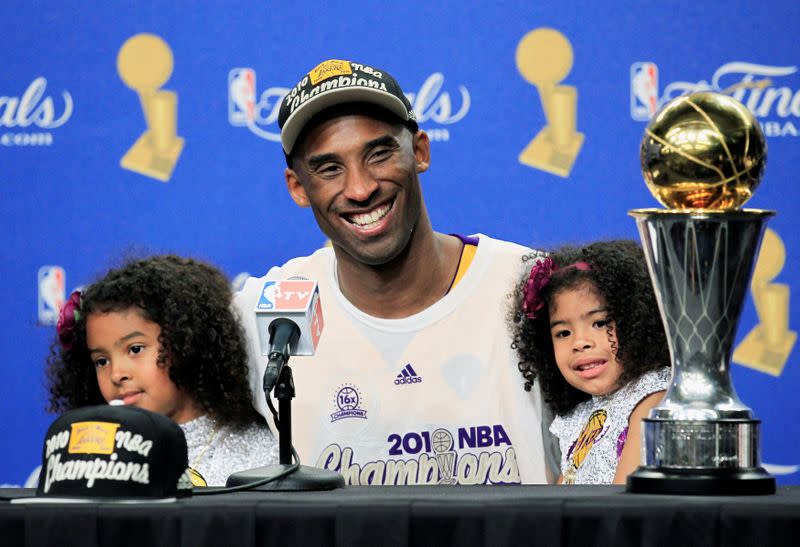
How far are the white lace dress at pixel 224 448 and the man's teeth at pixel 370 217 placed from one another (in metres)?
0.48

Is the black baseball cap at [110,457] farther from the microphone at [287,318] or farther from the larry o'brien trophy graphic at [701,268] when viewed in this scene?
the larry o'brien trophy graphic at [701,268]

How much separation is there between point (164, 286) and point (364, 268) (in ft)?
1.40

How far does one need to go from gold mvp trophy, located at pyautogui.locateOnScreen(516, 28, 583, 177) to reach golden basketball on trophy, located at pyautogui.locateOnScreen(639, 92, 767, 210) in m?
1.68

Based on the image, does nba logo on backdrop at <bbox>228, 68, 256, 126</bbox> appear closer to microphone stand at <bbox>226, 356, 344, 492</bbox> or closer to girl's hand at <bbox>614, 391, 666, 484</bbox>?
girl's hand at <bbox>614, 391, 666, 484</bbox>

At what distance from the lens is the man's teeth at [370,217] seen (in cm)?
255

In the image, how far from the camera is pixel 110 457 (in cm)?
142

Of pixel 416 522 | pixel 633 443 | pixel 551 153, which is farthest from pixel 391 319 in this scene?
pixel 416 522

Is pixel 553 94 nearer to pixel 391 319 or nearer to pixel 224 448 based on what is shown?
pixel 391 319

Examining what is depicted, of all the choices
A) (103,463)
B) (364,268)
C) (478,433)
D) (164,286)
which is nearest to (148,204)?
(164,286)

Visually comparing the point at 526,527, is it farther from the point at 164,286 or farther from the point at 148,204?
the point at 148,204

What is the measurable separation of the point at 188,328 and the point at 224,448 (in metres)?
0.26

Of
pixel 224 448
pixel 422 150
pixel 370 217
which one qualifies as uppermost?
pixel 422 150

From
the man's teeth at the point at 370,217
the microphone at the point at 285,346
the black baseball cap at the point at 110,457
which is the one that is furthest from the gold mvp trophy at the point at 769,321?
the black baseball cap at the point at 110,457

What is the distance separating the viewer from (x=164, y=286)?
2713mm
